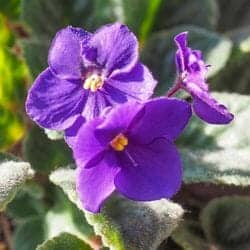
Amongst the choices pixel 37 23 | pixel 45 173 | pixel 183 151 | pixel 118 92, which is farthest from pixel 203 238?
pixel 37 23

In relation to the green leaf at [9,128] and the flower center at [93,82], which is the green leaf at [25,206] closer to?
the green leaf at [9,128]

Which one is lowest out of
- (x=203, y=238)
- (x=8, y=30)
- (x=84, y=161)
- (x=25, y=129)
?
(x=203, y=238)

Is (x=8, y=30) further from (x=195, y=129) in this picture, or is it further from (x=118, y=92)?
(x=118, y=92)

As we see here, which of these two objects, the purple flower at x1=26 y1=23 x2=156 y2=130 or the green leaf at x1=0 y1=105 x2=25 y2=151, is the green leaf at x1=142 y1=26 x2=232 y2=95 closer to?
the green leaf at x1=0 y1=105 x2=25 y2=151

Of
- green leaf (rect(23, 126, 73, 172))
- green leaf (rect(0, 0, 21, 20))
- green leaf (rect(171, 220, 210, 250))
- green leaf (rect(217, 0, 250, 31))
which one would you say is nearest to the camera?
green leaf (rect(171, 220, 210, 250))

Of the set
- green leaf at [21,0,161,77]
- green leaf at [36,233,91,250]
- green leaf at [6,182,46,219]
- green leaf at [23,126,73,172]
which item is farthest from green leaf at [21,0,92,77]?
green leaf at [36,233,91,250]

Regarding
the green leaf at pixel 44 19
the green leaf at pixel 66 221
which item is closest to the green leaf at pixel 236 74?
the green leaf at pixel 44 19

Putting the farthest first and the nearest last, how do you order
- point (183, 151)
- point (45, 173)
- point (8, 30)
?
point (8, 30) → point (45, 173) → point (183, 151)
